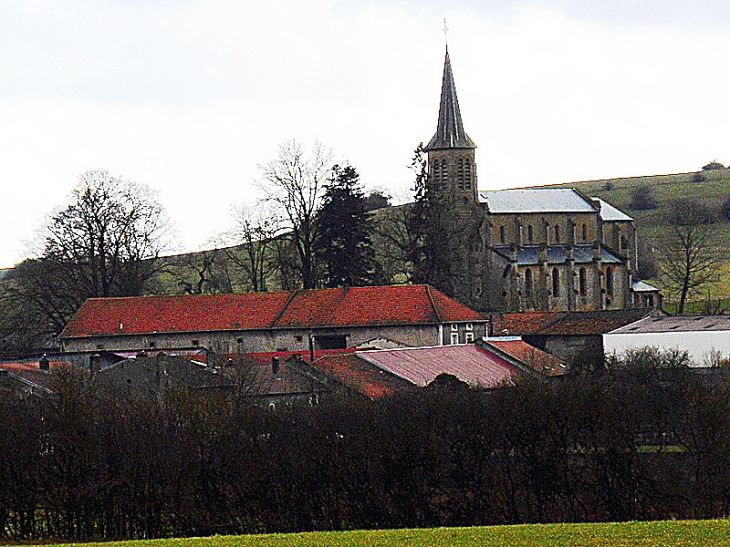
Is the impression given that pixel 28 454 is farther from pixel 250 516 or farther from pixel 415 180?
pixel 415 180

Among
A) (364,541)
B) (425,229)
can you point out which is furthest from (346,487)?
(425,229)

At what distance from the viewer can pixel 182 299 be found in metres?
69.6

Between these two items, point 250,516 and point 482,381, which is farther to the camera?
point 482,381

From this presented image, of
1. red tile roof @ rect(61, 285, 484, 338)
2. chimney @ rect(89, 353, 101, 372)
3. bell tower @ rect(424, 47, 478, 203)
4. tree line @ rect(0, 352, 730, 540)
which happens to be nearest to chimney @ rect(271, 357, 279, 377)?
chimney @ rect(89, 353, 101, 372)

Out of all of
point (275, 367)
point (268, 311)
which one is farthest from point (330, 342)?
point (275, 367)

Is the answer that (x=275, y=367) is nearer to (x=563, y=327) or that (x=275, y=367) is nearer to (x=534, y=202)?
(x=563, y=327)

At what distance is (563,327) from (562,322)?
3.39 feet

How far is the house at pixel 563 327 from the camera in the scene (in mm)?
68844

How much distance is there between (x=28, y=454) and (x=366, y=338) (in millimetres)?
31620

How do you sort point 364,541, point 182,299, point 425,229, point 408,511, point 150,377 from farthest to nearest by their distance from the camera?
1. point 425,229
2. point 182,299
3. point 150,377
4. point 408,511
5. point 364,541

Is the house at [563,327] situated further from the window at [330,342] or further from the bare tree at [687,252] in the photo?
the bare tree at [687,252]

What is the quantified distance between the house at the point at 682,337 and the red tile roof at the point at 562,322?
1835mm

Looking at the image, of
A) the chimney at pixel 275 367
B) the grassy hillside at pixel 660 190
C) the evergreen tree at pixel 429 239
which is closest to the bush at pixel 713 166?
the grassy hillside at pixel 660 190

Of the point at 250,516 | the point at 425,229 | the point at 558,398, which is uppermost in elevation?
the point at 425,229
